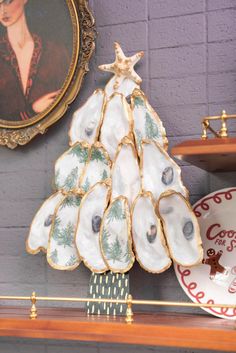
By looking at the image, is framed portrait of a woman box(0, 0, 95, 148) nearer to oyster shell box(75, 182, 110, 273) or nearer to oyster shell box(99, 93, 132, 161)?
oyster shell box(99, 93, 132, 161)

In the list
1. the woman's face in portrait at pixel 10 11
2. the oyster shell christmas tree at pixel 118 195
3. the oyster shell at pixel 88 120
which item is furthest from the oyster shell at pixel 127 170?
the woman's face in portrait at pixel 10 11

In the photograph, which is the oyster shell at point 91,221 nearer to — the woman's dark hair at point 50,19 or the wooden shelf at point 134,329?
the wooden shelf at point 134,329

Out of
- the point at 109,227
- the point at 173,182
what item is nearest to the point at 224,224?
the point at 173,182

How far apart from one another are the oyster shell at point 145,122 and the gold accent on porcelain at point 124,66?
64 mm

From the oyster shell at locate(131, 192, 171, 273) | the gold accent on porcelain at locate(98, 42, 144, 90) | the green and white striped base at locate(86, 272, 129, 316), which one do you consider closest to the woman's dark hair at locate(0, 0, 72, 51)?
the gold accent on porcelain at locate(98, 42, 144, 90)

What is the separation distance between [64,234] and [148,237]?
10.0 inches

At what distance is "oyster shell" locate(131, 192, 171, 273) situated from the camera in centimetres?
175

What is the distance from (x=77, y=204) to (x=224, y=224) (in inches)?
15.9

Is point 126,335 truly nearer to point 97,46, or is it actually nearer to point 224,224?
point 224,224

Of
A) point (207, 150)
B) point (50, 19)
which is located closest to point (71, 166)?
point (50, 19)

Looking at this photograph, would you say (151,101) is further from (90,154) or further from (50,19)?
(50,19)

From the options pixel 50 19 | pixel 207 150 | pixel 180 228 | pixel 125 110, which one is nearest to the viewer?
pixel 207 150

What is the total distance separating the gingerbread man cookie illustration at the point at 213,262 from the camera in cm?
177

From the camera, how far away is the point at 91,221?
1852mm
